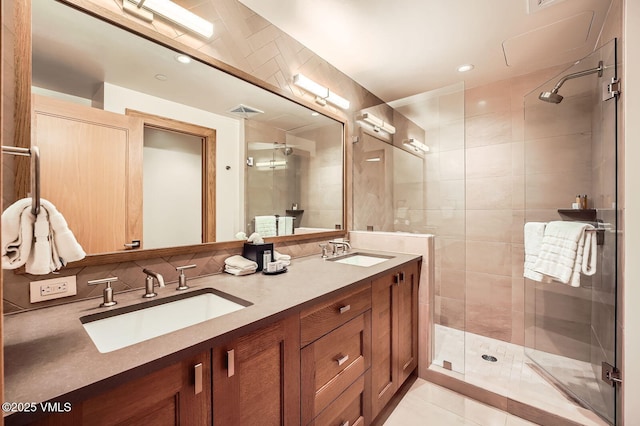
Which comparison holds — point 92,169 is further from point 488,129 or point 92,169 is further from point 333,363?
point 488,129

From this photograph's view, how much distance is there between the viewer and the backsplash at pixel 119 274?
972 millimetres

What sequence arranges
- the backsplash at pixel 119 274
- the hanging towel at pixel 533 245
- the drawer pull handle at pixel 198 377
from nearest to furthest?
the drawer pull handle at pixel 198 377 < the backsplash at pixel 119 274 < the hanging towel at pixel 533 245

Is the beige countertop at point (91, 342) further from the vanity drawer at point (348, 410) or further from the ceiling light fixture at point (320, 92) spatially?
the ceiling light fixture at point (320, 92)

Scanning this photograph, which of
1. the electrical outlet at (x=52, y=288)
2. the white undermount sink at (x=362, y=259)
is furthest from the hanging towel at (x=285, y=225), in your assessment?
the electrical outlet at (x=52, y=288)

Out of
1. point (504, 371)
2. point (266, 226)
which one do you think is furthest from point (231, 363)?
point (504, 371)

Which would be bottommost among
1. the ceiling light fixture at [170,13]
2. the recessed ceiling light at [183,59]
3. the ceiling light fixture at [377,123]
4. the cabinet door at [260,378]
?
the cabinet door at [260,378]

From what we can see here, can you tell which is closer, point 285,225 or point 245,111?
point 245,111

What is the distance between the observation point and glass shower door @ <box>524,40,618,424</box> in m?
1.66

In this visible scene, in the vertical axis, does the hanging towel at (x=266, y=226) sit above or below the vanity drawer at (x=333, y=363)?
above

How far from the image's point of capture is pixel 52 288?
103 cm

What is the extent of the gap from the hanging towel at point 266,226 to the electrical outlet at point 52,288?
915 mm

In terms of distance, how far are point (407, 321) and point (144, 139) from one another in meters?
1.91

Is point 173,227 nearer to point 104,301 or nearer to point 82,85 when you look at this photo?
point 104,301

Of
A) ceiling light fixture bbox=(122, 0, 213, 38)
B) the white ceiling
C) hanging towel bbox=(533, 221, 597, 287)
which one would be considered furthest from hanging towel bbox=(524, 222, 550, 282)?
ceiling light fixture bbox=(122, 0, 213, 38)
